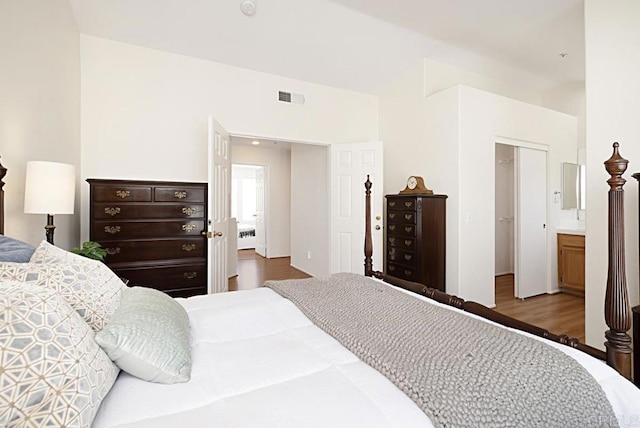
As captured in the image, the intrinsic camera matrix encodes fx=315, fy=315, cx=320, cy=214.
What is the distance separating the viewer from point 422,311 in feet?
4.76

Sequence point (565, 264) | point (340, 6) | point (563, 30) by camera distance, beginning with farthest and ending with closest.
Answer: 1. point (565, 264)
2. point (563, 30)
3. point (340, 6)

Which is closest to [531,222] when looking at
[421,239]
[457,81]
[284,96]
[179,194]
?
[421,239]

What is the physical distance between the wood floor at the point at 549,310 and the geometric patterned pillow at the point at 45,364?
3.77 metres

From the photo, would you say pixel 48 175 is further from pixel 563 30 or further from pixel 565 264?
pixel 565 264

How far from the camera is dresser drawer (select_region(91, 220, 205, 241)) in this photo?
2859 millimetres

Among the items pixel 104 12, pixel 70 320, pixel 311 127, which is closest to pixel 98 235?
pixel 104 12

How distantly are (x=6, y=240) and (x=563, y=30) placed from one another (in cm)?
503

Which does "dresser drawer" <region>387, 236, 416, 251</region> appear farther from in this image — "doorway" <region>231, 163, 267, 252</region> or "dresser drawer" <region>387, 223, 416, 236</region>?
"doorway" <region>231, 163, 267, 252</region>

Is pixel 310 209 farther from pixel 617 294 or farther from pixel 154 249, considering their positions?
pixel 617 294

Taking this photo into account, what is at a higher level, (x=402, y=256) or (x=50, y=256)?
(x=50, y=256)

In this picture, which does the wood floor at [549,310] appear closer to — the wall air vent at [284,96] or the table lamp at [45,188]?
the wall air vent at [284,96]

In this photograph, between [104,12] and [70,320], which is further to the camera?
[104,12]

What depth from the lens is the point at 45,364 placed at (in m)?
0.67

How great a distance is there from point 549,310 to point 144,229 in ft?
15.0
